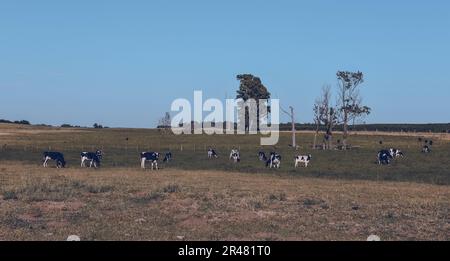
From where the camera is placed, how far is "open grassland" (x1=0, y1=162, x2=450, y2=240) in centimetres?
1372

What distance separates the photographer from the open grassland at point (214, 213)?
13719mm

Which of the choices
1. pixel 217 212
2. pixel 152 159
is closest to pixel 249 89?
pixel 152 159

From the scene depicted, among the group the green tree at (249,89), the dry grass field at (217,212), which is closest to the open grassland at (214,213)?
the dry grass field at (217,212)

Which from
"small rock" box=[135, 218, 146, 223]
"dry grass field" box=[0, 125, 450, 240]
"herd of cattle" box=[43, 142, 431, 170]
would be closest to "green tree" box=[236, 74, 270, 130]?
"herd of cattle" box=[43, 142, 431, 170]

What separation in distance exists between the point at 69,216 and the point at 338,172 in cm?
2458

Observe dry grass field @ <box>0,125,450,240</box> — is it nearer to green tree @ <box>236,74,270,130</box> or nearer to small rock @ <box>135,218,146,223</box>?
small rock @ <box>135,218,146,223</box>

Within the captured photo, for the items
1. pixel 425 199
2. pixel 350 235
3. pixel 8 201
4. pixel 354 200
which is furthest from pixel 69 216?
pixel 425 199

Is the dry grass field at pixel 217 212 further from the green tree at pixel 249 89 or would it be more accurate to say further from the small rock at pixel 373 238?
the green tree at pixel 249 89

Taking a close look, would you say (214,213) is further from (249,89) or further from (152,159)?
(249,89)

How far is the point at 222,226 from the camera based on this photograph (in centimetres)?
1467

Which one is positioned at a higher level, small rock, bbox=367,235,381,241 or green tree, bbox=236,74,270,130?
green tree, bbox=236,74,270,130

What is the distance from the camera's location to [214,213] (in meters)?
16.4
